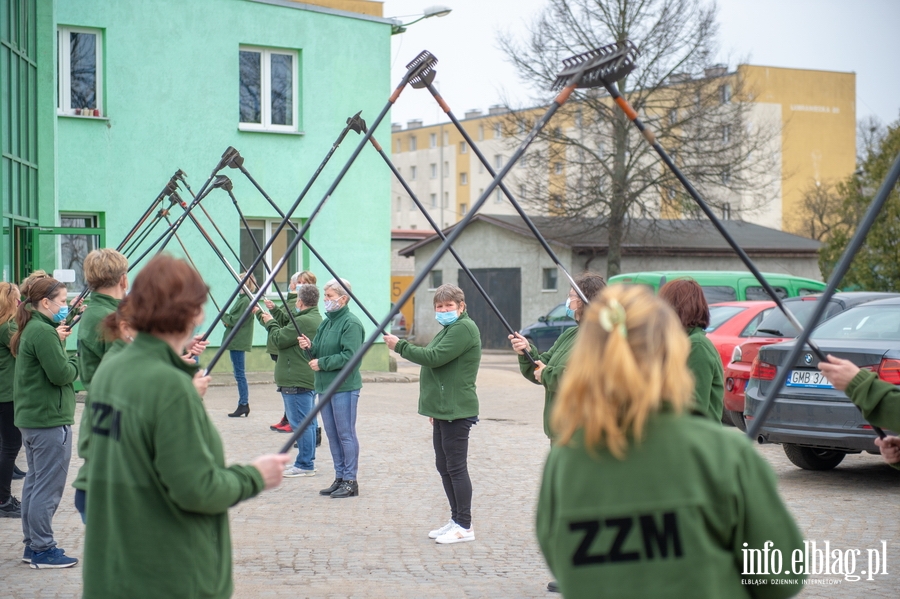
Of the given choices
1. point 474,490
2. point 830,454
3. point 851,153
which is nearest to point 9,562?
point 474,490

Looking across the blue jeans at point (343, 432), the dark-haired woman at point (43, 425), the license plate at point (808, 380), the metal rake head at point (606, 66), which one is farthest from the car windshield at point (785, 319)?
the dark-haired woman at point (43, 425)

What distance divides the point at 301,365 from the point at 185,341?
23.7 feet

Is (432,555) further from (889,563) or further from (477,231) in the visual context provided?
(477,231)

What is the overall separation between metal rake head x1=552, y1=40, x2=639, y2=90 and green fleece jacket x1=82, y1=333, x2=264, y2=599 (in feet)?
6.78

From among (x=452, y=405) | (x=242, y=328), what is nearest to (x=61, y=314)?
(x=452, y=405)

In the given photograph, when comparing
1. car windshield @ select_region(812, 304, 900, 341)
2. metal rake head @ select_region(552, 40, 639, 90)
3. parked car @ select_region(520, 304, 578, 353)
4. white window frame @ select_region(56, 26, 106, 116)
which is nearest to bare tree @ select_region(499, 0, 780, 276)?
parked car @ select_region(520, 304, 578, 353)

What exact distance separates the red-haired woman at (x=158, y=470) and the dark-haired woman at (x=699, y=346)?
302 cm

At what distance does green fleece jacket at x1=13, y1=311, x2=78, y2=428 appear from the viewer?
21.5ft

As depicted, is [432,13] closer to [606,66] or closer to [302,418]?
[302,418]

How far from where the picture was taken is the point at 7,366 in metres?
7.84

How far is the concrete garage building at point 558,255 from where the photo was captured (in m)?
31.9

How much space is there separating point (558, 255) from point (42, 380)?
2736 centimetres

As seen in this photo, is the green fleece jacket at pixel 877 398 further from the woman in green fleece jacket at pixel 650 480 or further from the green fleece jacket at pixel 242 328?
the green fleece jacket at pixel 242 328

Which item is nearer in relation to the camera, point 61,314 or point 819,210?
point 61,314
